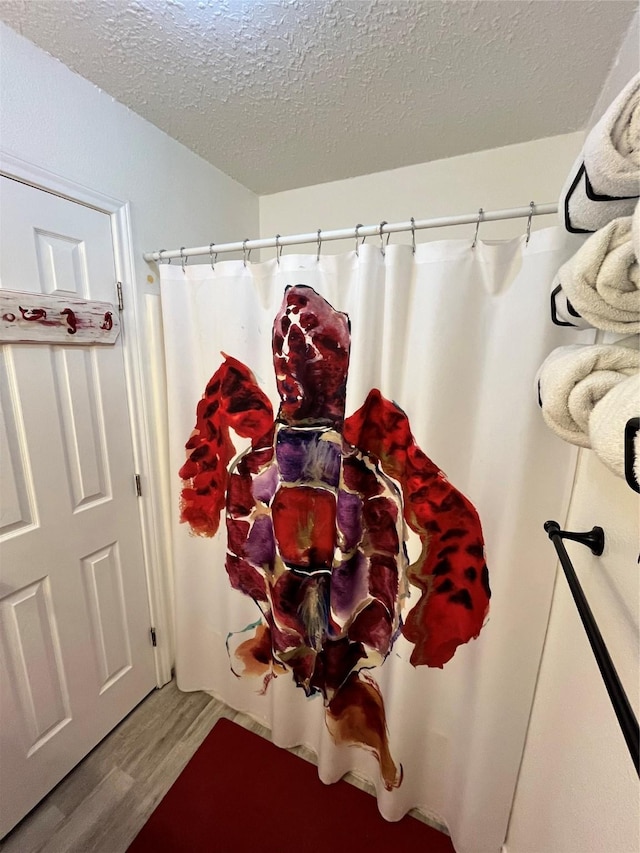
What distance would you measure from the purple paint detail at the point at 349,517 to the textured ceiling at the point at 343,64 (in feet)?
4.06

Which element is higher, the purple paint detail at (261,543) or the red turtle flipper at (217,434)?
the red turtle flipper at (217,434)

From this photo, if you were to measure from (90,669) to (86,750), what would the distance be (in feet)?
1.09

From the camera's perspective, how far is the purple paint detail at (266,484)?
1255mm

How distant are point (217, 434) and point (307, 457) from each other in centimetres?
39

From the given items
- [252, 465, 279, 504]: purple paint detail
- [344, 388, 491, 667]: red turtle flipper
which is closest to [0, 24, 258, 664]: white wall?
[252, 465, 279, 504]: purple paint detail

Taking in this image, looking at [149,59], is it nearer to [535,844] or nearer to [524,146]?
[524,146]

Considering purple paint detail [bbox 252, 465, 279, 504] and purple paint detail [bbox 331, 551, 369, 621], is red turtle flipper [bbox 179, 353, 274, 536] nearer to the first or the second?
purple paint detail [bbox 252, 465, 279, 504]

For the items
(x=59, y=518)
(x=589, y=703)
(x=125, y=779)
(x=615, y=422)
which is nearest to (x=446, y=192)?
(x=615, y=422)

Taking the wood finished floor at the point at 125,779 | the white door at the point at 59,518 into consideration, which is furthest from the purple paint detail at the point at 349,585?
the white door at the point at 59,518

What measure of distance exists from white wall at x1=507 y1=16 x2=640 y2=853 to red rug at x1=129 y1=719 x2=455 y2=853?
0.43 metres

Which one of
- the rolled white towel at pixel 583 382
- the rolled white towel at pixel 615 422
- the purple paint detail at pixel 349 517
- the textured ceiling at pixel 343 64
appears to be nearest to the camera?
the rolled white towel at pixel 615 422

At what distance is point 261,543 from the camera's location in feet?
4.33

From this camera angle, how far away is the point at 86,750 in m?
1.35

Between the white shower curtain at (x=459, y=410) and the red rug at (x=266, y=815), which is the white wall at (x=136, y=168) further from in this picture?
the red rug at (x=266, y=815)
